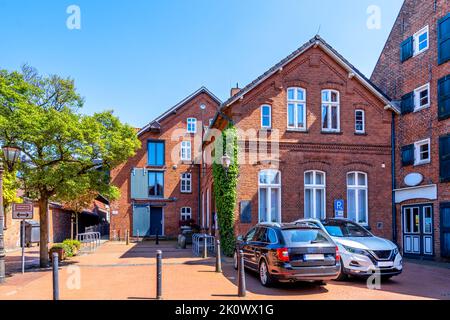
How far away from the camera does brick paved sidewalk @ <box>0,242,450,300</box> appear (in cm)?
913

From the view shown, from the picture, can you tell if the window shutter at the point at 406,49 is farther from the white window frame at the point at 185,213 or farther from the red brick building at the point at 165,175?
the white window frame at the point at 185,213

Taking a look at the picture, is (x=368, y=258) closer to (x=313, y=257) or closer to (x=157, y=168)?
(x=313, y=257)

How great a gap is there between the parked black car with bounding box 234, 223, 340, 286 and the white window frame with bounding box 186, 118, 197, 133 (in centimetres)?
Answer: 2080

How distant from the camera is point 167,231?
28.8 meters

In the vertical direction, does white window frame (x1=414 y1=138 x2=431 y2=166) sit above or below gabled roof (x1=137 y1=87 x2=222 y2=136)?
below

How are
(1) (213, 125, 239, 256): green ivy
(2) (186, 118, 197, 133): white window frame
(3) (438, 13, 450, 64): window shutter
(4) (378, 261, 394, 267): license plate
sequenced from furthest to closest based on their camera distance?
(2) (186, 118, 197, 133): white window frame → (1) (213, 125, 239, 256): green ivy → (3) (438, 13, 450, 64): window shutter → (4) (378, 261, 394, 267): license plate

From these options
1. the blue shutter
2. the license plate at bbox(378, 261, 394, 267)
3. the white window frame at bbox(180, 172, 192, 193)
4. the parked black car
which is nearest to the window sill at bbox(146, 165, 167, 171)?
the blue shutter

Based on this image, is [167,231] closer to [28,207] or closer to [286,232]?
[28,207]

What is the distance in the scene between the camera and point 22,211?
1294 centimetres

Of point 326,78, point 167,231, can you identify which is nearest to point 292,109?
point 326,78

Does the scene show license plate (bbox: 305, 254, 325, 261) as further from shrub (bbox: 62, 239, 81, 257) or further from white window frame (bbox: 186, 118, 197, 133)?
white window frame (bbox: 186, 118, 197, 133)
